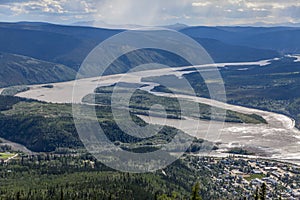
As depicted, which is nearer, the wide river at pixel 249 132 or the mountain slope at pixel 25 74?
the wide river at pixel 249 132

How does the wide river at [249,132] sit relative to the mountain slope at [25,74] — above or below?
above

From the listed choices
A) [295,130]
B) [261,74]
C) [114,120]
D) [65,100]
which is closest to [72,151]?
[114,120]

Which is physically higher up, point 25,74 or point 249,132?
point 249,132

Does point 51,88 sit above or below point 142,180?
below

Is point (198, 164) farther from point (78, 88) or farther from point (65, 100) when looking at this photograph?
point (78, 88)

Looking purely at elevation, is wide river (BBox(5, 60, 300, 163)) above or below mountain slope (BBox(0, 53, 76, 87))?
above

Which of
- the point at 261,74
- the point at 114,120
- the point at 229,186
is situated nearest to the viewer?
the point at 229,186

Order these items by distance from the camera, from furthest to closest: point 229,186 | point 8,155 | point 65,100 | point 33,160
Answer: point 65,100, point 8,155, point 33,160, point 229,186

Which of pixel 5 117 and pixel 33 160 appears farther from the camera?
pixel 5 117

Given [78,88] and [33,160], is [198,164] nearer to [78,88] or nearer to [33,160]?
[33,160]

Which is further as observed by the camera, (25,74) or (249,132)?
(25,74)

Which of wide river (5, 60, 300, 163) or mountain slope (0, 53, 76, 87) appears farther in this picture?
mountain slope (0, 53, 76, 87)
